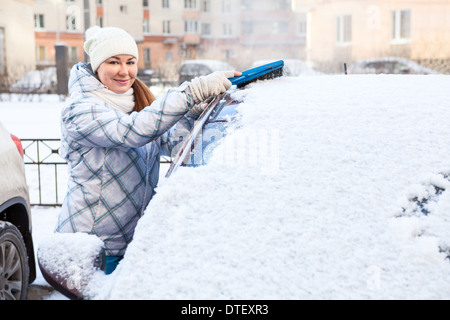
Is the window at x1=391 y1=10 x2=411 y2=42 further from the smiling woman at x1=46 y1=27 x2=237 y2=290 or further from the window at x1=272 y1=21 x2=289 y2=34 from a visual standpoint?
the window at x1=272 y1=21 x2=289 y2=34

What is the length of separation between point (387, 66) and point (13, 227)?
1783 cm

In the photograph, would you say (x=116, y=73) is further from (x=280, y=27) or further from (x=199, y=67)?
(x=280, y=27)

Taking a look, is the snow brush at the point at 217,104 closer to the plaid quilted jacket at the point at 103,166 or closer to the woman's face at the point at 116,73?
the plaid quilted jacket at the point at 103,166

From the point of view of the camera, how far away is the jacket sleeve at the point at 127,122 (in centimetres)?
211

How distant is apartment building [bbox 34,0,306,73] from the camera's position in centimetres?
4091

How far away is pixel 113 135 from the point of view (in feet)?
6.94

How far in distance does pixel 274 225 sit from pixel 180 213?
10.4 inches

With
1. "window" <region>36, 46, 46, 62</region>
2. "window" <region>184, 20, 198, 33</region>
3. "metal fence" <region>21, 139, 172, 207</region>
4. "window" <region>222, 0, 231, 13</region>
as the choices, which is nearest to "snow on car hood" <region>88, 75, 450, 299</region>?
"metal fence" <region>21, 139, 172, 207</region>

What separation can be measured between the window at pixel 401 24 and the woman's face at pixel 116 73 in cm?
2304

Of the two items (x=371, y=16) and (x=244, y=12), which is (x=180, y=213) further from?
(x=244, y=12)

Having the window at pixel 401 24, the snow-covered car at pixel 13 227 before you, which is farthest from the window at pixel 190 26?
the snow-covered car at pixel 13 227

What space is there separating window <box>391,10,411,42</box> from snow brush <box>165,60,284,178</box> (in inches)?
905

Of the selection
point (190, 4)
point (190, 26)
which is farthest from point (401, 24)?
point (190, 4)

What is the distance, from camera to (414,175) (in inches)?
61.8
